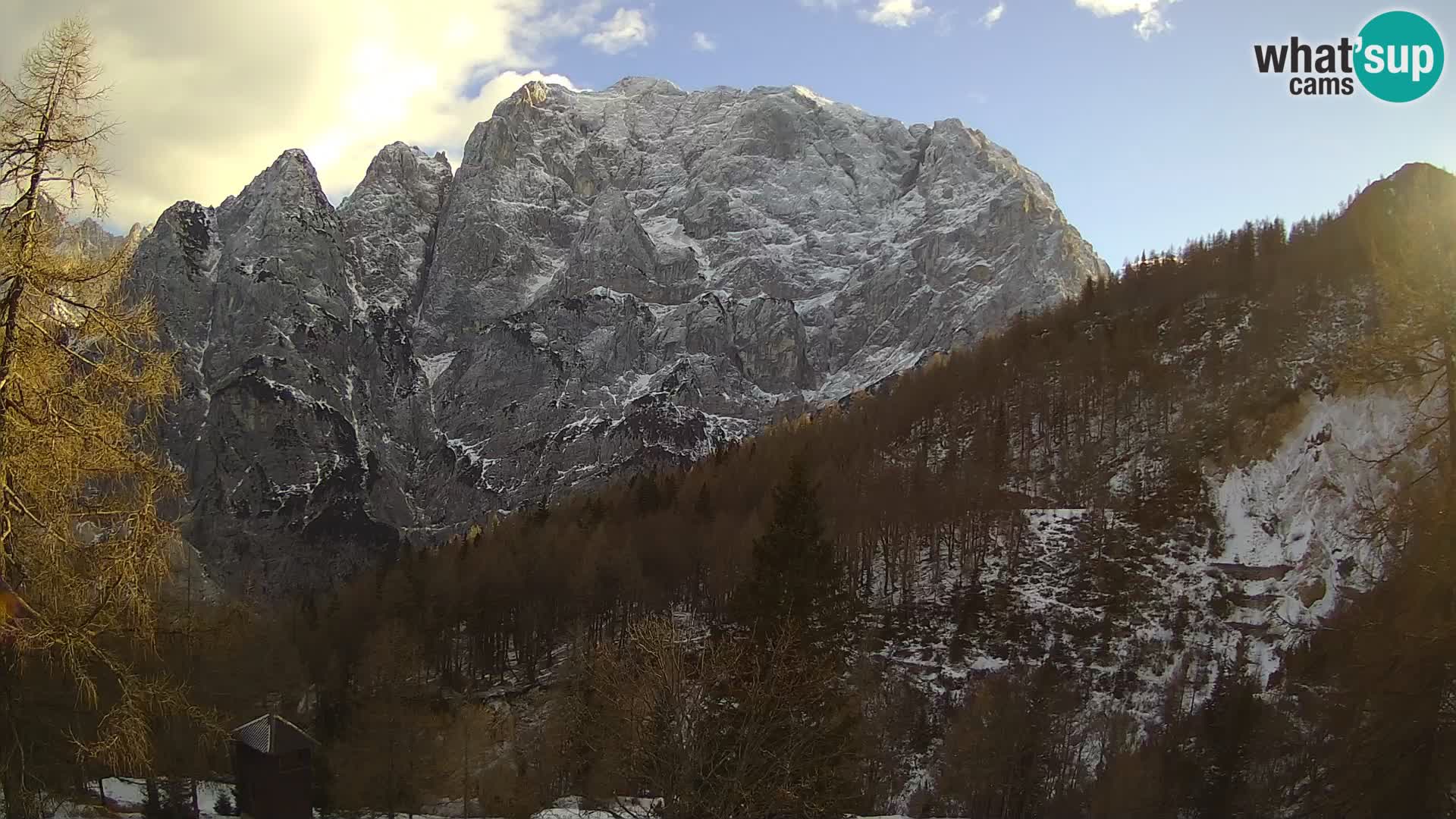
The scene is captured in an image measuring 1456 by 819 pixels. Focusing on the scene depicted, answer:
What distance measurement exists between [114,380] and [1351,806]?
1843 cm

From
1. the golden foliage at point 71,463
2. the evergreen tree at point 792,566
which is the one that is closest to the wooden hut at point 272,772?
the evergreen tree at point 792,566

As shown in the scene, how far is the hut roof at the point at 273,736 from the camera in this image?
45.8 meters

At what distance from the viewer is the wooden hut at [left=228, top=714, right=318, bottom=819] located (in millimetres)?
45750

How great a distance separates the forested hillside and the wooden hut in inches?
88.9

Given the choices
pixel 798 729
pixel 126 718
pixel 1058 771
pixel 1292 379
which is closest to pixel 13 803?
pixel 126 718

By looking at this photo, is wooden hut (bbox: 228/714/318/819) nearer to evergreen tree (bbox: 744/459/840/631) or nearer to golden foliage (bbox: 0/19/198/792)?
evergreen tree (bbox: 744/459/840/631)

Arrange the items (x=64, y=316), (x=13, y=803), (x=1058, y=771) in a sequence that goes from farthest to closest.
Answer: (x=1058, y=771) < (x=64, y=316) < (x=13, y=803)

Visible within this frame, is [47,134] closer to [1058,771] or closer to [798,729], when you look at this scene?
[798,729]

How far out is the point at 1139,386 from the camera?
111688 mm

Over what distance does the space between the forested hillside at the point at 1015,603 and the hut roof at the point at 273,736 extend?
2.47 metres

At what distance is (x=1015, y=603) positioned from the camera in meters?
78.4

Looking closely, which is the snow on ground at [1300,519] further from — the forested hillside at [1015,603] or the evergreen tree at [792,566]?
the evergreen tree at [792,566]

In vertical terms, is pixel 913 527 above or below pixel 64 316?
below

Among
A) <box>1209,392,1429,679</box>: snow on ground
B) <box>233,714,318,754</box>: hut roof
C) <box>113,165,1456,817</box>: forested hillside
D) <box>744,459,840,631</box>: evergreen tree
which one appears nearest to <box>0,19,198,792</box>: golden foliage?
<box>113,165,1456,817</box>: forested hillside
